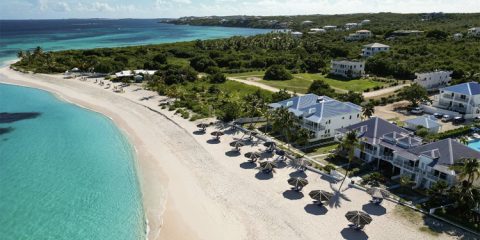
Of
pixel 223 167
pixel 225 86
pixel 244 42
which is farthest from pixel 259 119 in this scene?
pixel 244 42

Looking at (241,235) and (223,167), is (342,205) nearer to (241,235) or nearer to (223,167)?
(241,235)

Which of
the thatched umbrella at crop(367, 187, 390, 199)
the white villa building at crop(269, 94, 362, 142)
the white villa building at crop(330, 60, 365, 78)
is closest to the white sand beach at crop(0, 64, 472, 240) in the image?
the thatched umbrella at crop(367, 187, 390, 199)

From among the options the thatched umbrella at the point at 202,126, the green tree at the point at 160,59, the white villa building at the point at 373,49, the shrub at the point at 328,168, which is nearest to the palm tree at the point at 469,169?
the shrub at the point at 328,168

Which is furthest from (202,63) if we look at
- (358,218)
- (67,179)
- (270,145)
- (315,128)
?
(358,218)

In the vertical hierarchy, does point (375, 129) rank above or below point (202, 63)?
above

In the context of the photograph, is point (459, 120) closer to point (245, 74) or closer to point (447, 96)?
point (447, 96)

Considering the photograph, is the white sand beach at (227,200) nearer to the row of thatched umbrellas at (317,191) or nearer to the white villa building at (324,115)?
the row of thatched umbrellas at (317,191)
